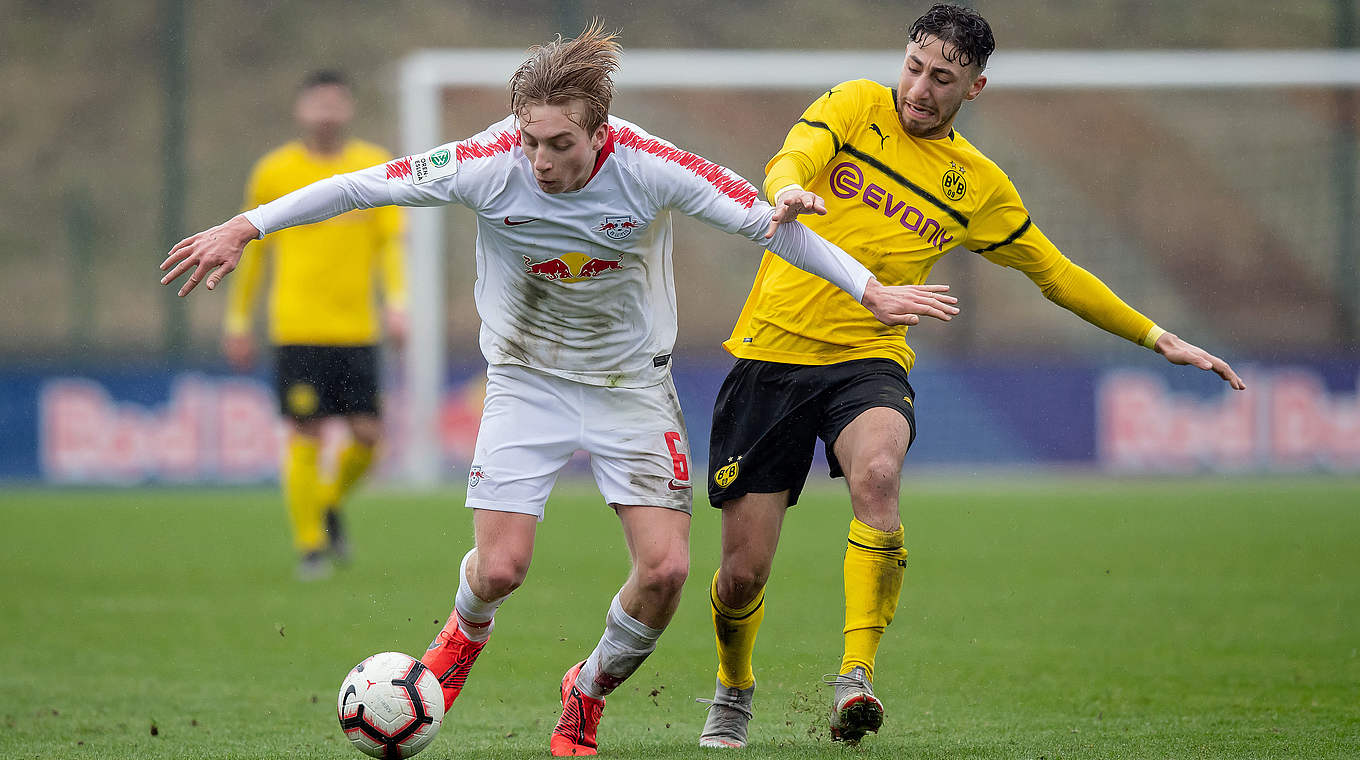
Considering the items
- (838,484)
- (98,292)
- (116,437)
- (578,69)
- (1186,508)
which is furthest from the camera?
(98,292)

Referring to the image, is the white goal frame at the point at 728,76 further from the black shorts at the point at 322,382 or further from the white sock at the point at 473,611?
the white sock at the point at 473,611

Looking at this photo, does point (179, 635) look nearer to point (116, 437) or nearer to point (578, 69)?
point (578, 69)

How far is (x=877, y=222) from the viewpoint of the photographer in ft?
15.8

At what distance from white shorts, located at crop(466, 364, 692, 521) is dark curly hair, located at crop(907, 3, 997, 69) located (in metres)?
1.42

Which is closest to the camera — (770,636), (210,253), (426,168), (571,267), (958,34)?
(210,253)

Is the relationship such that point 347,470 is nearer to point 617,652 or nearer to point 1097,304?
point 617,652

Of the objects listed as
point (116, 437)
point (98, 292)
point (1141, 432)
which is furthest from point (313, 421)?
point (98, 292)

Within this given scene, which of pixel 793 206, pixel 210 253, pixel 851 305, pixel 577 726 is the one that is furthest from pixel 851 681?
pixel 210 253

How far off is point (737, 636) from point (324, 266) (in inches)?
198

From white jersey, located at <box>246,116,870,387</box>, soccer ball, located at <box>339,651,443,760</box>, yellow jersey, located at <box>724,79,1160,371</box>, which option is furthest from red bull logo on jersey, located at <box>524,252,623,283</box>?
soccer ball, located at <box>339,651,443,760</box>

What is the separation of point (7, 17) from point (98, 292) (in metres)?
8.97

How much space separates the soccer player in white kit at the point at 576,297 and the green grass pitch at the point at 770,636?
1.53 ft

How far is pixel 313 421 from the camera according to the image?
347 inches

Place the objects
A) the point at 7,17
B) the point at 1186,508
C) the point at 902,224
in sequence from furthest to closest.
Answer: the point at 7,17, the point at 1186,508, the point at 902,224
